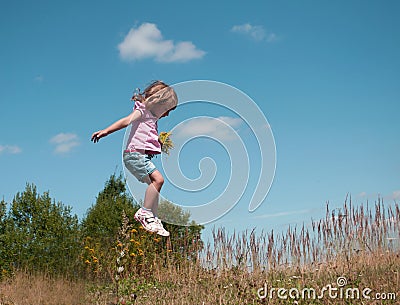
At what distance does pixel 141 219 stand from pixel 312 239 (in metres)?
3.60

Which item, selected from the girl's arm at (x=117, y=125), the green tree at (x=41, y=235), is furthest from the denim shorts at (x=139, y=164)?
the green tree at (x=41, y=235)

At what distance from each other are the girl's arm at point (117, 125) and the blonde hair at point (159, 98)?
139mm

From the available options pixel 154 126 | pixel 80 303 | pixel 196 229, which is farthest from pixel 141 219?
pixel 196 229

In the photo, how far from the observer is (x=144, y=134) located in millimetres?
4344

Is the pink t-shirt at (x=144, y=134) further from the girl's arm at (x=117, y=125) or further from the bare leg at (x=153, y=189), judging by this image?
the bare leg at (x=153, y=189)

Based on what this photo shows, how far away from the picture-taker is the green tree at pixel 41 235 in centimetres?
858

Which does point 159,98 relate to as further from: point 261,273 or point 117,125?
point 261,273

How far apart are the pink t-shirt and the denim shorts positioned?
0.06 m

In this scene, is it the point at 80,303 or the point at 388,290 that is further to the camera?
the point at 80,303

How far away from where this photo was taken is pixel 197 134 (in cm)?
471

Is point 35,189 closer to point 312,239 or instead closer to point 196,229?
point 196,229
